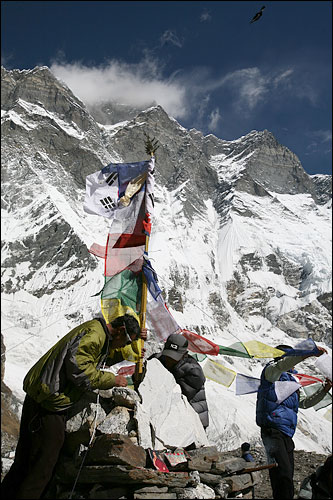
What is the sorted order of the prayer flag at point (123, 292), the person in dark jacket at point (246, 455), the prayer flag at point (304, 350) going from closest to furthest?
1. the person in dark jacket at point (246, 455)
2. the prayer flag at point (304, 350)
3. the prayer flag at point (123, 292)

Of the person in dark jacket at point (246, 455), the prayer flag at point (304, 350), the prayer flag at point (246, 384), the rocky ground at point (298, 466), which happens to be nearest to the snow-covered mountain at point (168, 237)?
the rocky ground at point (298, 466)

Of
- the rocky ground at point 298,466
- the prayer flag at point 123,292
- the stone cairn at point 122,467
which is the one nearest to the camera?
the stone cairn at point 122,467

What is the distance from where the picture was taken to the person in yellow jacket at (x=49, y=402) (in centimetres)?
396

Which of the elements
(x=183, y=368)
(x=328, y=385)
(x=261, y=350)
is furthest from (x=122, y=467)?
(x=261, y=350)

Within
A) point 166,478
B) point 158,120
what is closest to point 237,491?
point 166,478

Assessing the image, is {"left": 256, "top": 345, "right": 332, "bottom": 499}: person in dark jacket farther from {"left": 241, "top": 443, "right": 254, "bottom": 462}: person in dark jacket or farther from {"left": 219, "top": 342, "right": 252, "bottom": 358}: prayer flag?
{"left": 219, "top": 342, "right": 252, "bottom": 358}: prayer flag

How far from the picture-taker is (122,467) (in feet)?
13.6

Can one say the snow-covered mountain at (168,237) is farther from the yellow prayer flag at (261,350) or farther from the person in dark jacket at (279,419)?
the person in dark jacket at (279,419)

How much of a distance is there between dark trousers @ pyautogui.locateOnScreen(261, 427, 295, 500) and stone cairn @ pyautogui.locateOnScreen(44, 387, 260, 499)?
0.26 m

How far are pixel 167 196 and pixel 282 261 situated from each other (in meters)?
44.0

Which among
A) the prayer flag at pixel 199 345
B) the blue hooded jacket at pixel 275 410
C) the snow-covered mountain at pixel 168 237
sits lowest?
the blue hooded jacket at pixel 275 410

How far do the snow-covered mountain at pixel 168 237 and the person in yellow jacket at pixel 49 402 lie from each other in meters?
53.0

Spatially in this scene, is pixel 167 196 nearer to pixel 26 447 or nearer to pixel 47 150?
pixel 47 150

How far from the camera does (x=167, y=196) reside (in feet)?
481
